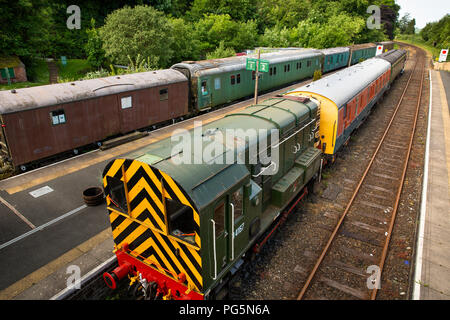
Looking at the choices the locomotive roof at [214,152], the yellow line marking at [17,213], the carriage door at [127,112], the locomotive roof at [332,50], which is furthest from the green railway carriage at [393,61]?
the yellow line marking at [17,213]

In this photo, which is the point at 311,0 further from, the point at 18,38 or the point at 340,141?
the point at 340,141

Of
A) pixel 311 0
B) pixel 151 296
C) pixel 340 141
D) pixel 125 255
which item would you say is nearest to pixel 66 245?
pixel 125 255

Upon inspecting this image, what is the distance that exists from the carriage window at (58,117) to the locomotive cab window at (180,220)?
11.0 meters

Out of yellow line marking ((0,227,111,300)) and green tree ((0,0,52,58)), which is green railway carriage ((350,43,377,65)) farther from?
yellow line marking ((0,227,111,300))

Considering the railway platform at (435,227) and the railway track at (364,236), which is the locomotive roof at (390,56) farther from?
the railway track at (364,236)

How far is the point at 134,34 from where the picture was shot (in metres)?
29.1

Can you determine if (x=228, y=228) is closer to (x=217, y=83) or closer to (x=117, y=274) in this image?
(x=117, y=274)

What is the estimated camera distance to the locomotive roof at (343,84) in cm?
1375

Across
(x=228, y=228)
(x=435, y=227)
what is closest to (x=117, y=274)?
(x=228, y=228)

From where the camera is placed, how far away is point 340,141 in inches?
564

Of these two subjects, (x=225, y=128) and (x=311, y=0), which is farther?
(x=311, y=0)

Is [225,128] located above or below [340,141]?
above

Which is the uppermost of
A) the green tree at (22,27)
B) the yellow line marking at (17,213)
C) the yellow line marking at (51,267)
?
the green tree at (22,27)

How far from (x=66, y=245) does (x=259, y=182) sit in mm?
6111
